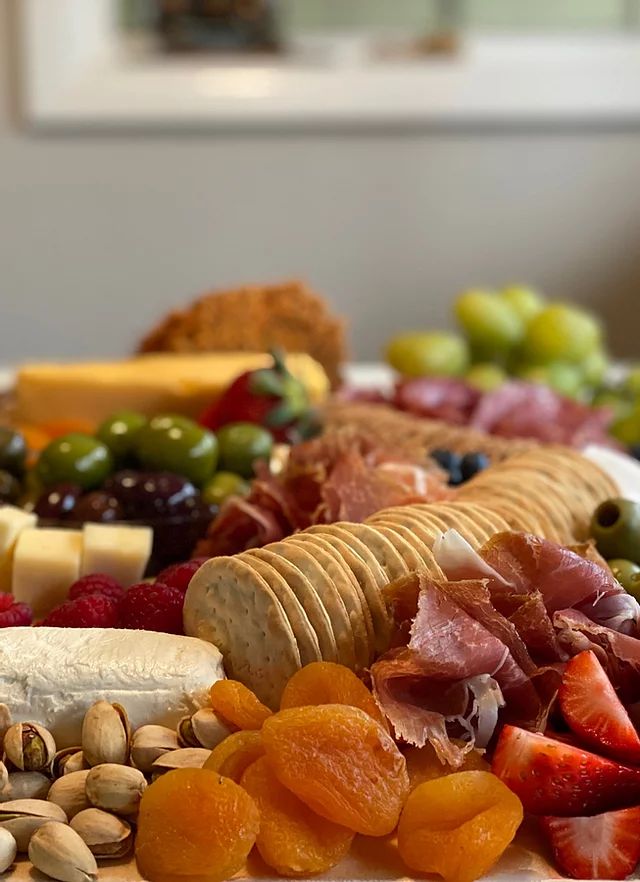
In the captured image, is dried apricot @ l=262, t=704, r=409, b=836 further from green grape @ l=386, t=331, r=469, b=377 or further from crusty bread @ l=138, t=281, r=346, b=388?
green grape @ l=386, t=331, r=469, b=377

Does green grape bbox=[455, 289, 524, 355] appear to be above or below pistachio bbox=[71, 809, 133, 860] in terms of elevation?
below

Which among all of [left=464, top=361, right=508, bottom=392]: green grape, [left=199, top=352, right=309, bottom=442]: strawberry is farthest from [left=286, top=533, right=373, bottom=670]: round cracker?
[left=464, top=361, right=508, bottom=392]: green grape

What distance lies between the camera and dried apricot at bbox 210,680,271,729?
1050mm

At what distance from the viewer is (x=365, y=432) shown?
1.95m

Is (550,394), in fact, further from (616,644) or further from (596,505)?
(616,644)

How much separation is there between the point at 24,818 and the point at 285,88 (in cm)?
313

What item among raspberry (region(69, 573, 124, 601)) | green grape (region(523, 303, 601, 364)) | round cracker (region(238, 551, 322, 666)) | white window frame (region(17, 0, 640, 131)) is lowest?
green grape (region(523, 303, 601, 364))

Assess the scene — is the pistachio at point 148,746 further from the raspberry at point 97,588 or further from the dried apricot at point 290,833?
the raspberry at point 97,588

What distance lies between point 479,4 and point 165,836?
146 inches

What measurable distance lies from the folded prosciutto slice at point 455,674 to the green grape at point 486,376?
145 cm

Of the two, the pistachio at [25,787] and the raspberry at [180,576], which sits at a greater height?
the raspberry at [180,576]

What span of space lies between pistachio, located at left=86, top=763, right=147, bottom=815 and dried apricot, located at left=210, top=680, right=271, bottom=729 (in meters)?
0.10

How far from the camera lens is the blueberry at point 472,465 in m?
1.72

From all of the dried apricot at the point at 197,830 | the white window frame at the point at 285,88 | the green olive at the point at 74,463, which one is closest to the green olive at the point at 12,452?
the green olive at the point at 74,463
